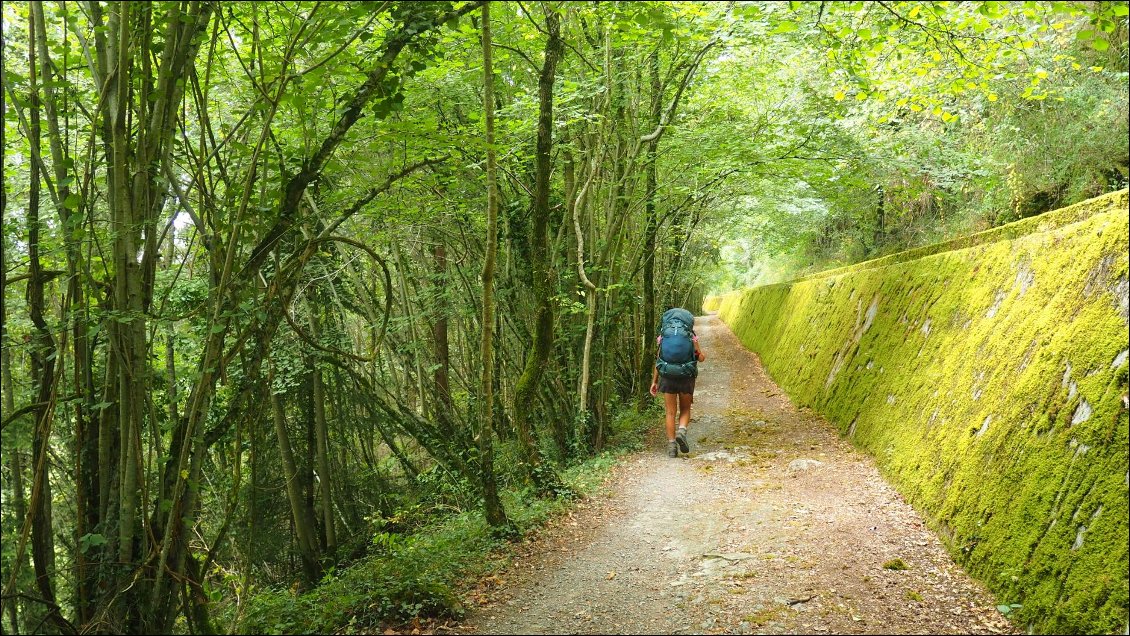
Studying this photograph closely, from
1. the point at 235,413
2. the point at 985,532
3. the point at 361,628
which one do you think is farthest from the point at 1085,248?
the point at 235,413

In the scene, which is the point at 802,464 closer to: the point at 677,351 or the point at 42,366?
the point at 677,351

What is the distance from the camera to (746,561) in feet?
15.5

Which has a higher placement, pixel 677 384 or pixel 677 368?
pixel 677 368

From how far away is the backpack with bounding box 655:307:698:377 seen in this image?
8.45 metres

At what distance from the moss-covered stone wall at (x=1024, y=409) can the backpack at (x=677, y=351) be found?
2078 mm

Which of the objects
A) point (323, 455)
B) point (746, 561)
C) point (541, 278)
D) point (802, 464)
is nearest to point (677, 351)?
point (802, 464)

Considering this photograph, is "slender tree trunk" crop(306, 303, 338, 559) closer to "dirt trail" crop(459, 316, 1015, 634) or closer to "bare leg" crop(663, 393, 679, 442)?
"dirt trail" crop(459, 316, 1015, 634)

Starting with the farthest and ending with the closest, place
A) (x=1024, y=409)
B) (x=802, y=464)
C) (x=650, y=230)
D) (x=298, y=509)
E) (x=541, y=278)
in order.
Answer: (x=650, y=230) < (x=298, y=509) < (x=802, y=464) < (x=541, y=278) < (x=1024, y=409)

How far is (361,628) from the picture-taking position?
4355 millimetres

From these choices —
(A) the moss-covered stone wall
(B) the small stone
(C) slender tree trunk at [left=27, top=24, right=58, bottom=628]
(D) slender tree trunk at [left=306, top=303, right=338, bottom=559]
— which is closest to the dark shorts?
(B) the small stone

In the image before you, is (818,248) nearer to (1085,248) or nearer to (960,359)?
(960,359)

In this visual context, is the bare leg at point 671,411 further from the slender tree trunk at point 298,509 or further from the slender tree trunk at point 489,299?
the slender tree trunk at point 298,509

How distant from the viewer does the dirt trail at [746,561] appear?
3812 mm

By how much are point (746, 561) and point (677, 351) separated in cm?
397
